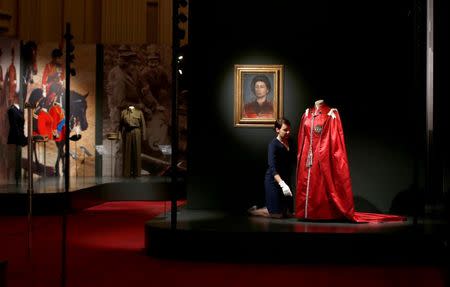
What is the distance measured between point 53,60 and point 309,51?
7871 millimetres

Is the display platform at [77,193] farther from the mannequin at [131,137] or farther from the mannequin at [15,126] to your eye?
the mannequin at [15,126]

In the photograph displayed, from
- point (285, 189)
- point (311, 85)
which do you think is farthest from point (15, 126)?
point (285, 189)

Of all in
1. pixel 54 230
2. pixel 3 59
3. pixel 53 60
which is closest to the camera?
pixel 54 230

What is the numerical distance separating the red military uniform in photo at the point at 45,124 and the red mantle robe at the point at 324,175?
324 inches

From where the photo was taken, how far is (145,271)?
16.3 feet

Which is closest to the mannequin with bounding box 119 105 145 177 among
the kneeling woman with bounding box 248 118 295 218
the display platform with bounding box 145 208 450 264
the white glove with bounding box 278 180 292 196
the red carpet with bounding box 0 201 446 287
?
the red carpet with bounding box 0 201 446 287

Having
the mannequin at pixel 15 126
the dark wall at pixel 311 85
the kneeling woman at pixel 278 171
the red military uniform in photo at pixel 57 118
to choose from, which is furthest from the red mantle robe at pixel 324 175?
the red military uniform in photo at pixel 57 118

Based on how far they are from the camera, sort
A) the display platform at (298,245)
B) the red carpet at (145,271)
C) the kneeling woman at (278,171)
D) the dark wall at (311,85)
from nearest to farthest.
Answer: the red carpet at (145,271), the display platform at (298,245), the kneeling woman at (278,171), the dark wall at (311,85)

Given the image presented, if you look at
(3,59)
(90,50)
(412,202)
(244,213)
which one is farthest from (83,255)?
(90,50)

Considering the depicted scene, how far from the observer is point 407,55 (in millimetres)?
6832

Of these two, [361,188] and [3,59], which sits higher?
[3,59]

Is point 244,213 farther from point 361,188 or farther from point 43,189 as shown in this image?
point 43,189

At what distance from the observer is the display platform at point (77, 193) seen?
9086 millimetres

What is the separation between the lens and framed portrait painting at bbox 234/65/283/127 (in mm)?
6934
